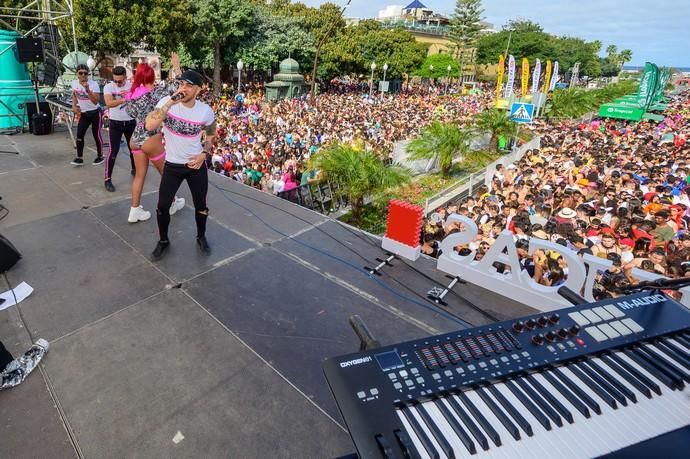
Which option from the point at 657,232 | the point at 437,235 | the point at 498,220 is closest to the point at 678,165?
the point at 657,232

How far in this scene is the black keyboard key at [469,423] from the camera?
1175 millimetres

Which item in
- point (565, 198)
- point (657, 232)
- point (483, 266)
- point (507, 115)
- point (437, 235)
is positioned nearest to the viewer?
point (483, 266)

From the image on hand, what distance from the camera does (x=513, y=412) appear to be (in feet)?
4.19

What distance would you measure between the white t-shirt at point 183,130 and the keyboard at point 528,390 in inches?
121

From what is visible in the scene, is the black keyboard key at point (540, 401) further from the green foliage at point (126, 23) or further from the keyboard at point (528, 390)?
the green foliage at point (126, 23)

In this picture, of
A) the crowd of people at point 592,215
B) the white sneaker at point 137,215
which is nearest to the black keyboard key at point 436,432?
the crowd of people at point 592,215

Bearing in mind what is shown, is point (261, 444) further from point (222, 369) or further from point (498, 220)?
point (498, 220)

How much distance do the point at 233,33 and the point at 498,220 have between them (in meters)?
28.2

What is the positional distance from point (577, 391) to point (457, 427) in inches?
19.4

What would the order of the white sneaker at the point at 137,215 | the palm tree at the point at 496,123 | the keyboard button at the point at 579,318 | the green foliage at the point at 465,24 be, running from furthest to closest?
the green foliage at the point at 465,24, the palm tree at the point at 496,123, the white sneaker at the point at 137,215, the keyboard button at the point at 579,318

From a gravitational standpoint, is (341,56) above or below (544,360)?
above

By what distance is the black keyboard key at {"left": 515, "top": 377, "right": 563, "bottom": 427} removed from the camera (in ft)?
4.14

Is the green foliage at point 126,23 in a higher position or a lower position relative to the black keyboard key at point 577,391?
higher

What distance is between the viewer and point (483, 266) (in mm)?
4105
